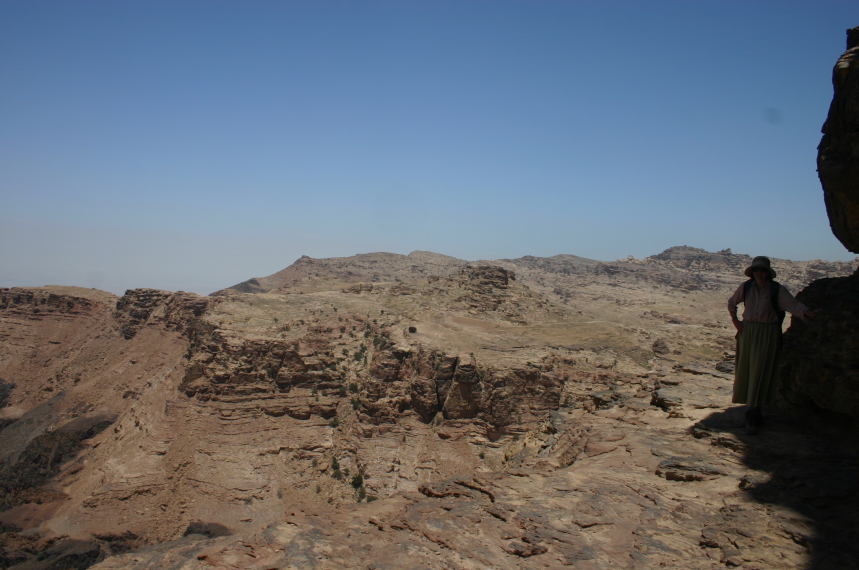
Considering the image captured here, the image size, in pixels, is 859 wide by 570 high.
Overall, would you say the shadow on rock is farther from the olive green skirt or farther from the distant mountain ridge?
the distant mountain ridge

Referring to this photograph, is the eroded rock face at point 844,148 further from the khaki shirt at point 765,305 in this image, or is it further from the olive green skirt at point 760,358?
the olive green skirt at point 760,358

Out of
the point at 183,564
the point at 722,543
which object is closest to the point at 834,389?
the point at 722,543

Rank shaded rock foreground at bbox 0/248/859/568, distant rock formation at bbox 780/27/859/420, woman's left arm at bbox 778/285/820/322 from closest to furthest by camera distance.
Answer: shaded rock foreground at bbox 0/248/859/568 < distant rock formation at bbox 780/27/859/420 < woman's left arm at bbox 778/285/820/322

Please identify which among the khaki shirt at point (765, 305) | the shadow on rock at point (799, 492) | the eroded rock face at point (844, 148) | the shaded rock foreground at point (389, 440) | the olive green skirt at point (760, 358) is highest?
the eroded rock face at point (844, 148)

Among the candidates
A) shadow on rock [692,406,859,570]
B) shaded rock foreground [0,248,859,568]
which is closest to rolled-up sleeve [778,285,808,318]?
shadow on rock [692,406,859,570]

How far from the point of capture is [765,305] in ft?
21.7

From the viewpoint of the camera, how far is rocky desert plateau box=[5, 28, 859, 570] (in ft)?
16.6

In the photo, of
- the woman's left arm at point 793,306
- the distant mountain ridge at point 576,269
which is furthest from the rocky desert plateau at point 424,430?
the distant mountain ridge at point 576,269

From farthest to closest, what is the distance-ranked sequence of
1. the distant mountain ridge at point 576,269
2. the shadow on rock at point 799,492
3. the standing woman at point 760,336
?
the distant mountain ridge at point 576,269
the standing woman at point 760,336
the shadow on rock at point 799,492

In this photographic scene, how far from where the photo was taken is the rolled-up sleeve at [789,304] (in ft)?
20.6

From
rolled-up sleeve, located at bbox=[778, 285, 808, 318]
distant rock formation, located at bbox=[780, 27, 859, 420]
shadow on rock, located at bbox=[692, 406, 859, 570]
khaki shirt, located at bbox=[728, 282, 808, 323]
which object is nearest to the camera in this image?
shadow on rock, located at bbox=[692, 406, 859, 570]

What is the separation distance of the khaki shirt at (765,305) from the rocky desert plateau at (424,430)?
12.4 inches

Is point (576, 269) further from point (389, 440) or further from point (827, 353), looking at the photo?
point (827, 353)

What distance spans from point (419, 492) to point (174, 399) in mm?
25189
